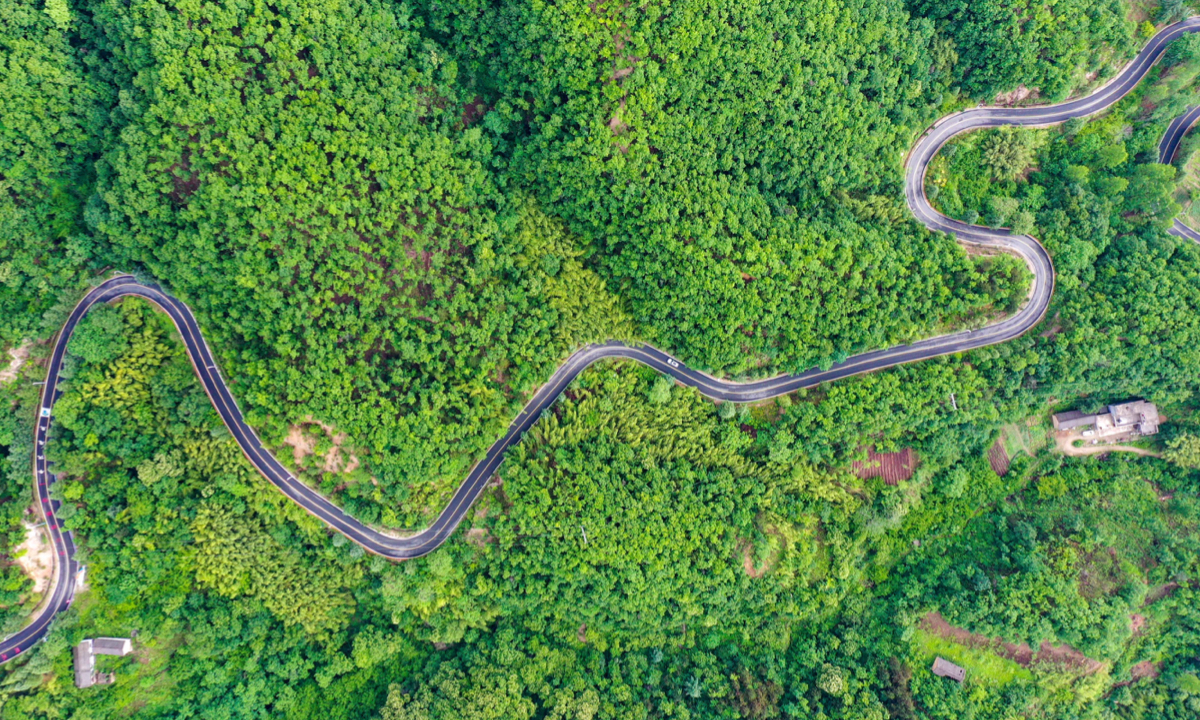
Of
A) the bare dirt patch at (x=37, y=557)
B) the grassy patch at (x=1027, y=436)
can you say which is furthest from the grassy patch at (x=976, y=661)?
the bare dirt patch at (x=37, y=557)

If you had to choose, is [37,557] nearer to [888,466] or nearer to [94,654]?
[94,654]

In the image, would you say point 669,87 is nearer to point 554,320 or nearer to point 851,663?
point 554,320

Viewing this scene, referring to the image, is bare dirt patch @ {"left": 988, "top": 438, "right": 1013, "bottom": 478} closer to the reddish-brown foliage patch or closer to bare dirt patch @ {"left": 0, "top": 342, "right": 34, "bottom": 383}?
the reddish-brown foliage patch

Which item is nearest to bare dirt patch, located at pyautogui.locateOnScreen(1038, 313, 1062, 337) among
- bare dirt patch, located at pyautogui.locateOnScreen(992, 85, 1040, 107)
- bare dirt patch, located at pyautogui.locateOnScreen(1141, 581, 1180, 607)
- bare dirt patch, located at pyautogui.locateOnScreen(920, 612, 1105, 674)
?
bare dirt patch, located at pyautogui.locateOnScreen(992, 85, 1040, 107)

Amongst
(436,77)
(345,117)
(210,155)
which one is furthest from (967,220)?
(210,155)

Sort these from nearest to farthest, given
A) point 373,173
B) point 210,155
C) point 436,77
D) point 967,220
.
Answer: point 210,155 → point 373,173 → point 436,77 → point 967,220
